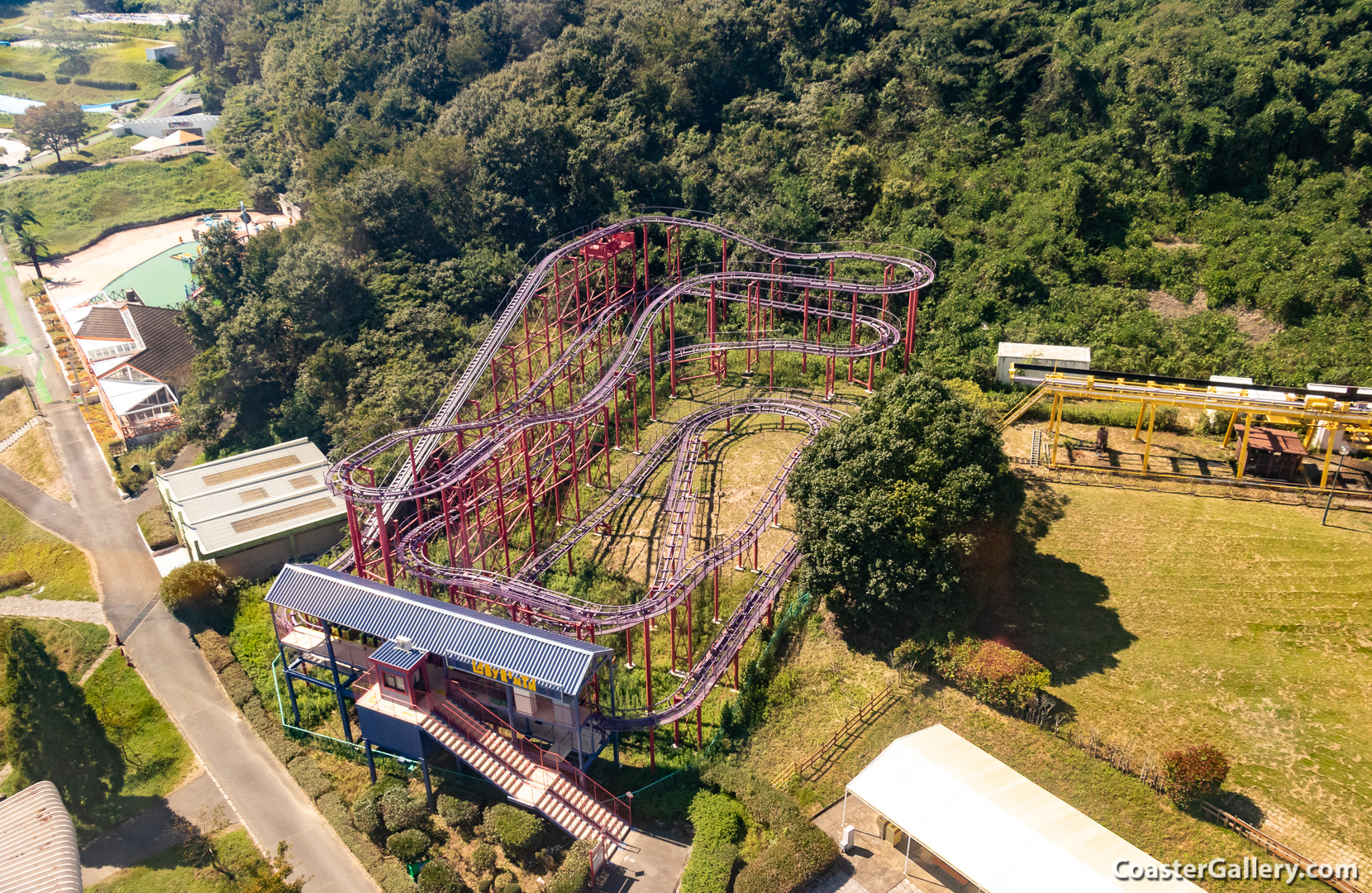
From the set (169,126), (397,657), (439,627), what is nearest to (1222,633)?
(439,627)

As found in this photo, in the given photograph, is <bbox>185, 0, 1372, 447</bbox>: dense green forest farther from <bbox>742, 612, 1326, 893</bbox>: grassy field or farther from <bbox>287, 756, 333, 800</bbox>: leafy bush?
<bbox>287, 756, 333, 800</bbox>: leafy bush

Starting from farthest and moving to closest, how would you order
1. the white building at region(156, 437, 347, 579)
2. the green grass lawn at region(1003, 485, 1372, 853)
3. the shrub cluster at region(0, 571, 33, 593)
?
the shrub cluster at region(0, 571, 33, 593)
the white building at region(156, 437, 347, 579)
the green grass lawn at region(1003, 485, 1372, 853)

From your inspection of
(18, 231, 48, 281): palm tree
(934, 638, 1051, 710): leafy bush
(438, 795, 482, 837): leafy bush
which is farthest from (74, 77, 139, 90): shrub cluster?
(934, 638, 1051, 710): leafy bush

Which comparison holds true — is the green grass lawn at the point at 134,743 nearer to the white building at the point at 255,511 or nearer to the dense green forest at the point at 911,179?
the white building at the point at 255,511

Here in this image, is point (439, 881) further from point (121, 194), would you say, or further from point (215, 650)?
point (121, 194)

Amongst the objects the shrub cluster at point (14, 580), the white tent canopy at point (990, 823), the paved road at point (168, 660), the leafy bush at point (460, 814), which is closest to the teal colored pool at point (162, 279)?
the paved road at point (168, 660)

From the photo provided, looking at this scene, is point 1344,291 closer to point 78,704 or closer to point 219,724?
point 219,724
